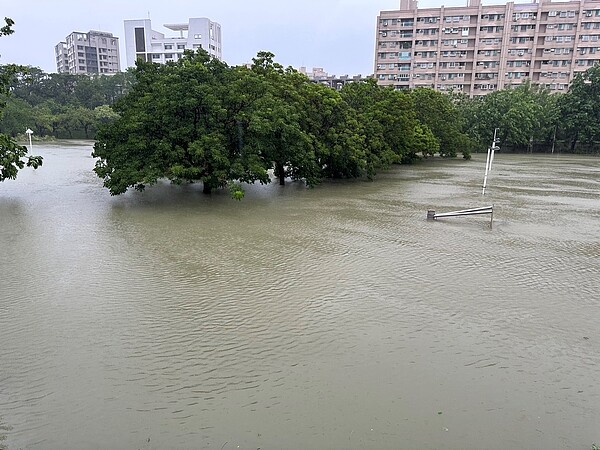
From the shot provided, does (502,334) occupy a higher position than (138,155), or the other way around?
(138,155)

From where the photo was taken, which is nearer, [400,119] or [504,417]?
[504,417]

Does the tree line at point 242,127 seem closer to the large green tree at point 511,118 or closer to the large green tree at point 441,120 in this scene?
the large green tree at point 441,120

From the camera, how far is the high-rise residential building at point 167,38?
62969 mm

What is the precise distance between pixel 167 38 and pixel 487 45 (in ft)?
130

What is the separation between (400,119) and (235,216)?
10779 mm

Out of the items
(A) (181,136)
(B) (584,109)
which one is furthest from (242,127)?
(B) (584,109)

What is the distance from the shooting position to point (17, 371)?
15.4 ft

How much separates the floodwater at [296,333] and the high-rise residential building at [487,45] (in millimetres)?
42905

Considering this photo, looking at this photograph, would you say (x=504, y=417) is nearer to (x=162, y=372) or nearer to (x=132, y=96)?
(x=162, y=372)

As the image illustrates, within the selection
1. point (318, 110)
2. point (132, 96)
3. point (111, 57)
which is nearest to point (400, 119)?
point (318, 110)

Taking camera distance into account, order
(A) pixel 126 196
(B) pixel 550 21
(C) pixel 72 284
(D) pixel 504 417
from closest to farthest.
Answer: (D) pixel 504 417, (C) pixel 72 284, (A) pixel 126 196, (B) pixel 550 21

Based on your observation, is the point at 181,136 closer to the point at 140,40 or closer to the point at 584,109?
the point at 584,109

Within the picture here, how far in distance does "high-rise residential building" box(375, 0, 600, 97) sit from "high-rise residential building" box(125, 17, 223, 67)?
2363 cm

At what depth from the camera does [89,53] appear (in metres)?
86.2
